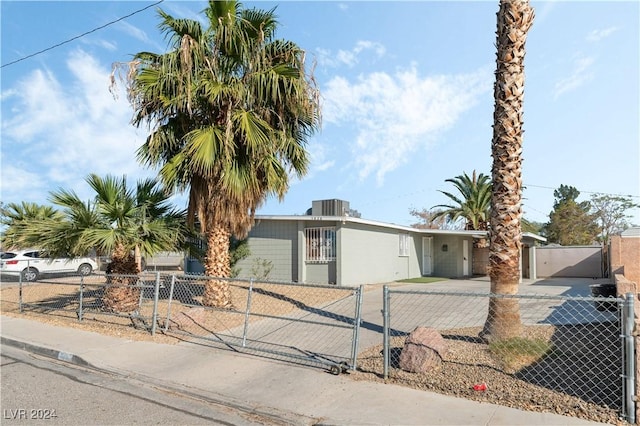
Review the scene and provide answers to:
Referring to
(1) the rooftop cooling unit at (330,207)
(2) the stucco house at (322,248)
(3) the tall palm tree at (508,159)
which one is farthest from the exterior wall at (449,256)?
(3) the tall palm tree at (508,159)

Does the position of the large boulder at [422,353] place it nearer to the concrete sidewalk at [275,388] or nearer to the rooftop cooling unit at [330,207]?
the concrete sidewalk at [275,388]

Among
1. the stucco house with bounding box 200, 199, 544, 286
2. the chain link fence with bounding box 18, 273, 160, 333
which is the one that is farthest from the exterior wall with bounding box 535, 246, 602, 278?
the chain link fence with bounding box 18, 273, 160, 333

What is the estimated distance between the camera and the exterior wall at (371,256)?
56.6ft

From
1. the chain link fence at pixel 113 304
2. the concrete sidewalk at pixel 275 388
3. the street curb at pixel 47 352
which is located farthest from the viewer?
the chain link fence at pixel 113 304

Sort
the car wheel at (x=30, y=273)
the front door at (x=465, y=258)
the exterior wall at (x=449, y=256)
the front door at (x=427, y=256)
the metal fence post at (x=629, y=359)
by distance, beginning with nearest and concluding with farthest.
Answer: the metal fence post at (x=629, y=359)
the car wheel at (x=30, y=273)
the exterior wall at (x=449, y=256)
the front door at (x=427, y=256)
the front door at (x=465, y=258)

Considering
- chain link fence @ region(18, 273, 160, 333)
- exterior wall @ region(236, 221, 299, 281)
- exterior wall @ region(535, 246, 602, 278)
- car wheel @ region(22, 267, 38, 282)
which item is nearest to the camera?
chain link fence @ region(18, 273, 160, 333)

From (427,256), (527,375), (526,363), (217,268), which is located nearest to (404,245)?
(427,256)

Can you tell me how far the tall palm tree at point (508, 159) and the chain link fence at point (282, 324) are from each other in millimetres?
2419

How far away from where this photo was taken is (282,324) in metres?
10.1

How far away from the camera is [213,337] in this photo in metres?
8.84

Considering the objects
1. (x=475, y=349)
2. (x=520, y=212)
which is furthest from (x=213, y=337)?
(x=520, y=212)

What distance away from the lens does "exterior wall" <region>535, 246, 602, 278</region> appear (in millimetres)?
25359

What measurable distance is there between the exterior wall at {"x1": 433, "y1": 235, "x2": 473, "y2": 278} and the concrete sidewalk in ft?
65.2

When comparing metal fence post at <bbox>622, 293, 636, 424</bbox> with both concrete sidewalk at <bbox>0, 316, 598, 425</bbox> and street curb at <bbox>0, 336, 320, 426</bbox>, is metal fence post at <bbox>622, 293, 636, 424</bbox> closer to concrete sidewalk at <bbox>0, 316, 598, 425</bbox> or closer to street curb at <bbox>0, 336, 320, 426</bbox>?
concrete sidewalk at <bbox>0, 316, 598, 425</bbox>
